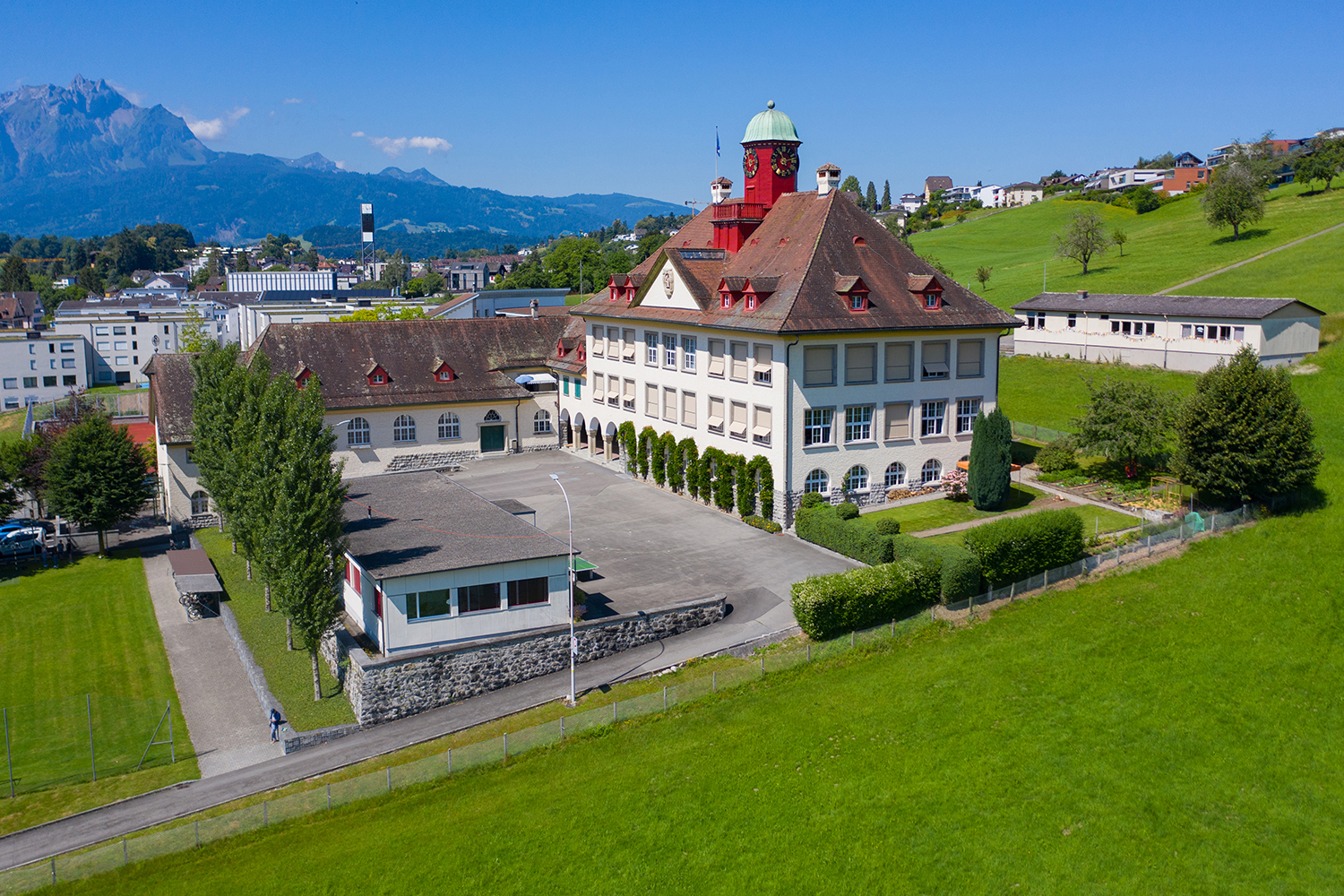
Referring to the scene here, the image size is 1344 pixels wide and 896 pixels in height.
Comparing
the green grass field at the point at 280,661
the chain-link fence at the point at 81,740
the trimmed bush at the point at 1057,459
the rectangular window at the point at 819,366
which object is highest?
the rectangular window at the point at 819,366

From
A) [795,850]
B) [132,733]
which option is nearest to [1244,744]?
[795,850]

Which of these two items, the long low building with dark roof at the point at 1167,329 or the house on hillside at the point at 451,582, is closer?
the house on hillside at the point at 451,582

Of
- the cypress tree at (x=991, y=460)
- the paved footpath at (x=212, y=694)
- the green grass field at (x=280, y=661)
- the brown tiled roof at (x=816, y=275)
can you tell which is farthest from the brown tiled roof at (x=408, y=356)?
the cypress tree at (x=991, y=460)

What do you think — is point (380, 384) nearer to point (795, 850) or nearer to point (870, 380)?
point (870, 380)

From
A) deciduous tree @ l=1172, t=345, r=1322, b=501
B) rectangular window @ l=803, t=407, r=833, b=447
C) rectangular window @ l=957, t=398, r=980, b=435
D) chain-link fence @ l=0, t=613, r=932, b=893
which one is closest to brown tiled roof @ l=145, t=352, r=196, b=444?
chain-link fence @ l=0, t=613, r=932, b=893

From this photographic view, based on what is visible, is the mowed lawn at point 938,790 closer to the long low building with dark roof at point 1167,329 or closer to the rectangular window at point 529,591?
the rectangular window at point 529,591

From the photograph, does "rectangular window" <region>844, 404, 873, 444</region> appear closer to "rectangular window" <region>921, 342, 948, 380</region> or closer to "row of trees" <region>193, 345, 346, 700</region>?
"rectangular window" <region>921, 342, 948, 380</region>

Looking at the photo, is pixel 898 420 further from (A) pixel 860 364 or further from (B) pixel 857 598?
(B) pixel 857 598
